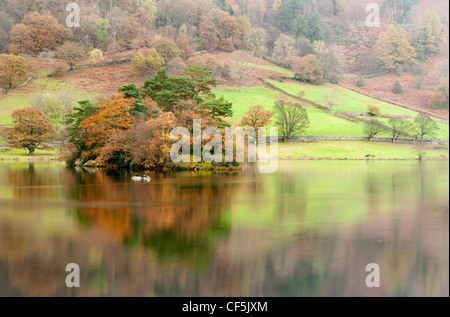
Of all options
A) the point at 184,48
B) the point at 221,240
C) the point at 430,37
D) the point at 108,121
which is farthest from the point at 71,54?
the point at 430,37

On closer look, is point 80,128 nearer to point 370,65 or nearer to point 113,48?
point 113,48

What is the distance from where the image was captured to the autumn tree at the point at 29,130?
6178 centimetres

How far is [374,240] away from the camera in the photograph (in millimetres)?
17938

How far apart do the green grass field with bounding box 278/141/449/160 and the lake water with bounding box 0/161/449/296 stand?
3317cm

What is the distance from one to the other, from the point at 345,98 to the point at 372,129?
77.3 feet

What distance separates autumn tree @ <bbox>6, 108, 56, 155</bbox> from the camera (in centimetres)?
6178

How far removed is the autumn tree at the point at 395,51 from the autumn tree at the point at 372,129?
218ft

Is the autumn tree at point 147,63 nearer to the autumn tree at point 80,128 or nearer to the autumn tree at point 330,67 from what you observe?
the autumn tree at point 330,67

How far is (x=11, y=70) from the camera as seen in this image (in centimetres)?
8469

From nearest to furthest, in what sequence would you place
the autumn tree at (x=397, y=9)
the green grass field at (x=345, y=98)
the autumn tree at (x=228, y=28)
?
1. the green grass field at (x=345, y=98)
2. the autumn tree at (x=228, y=28)
3. the autumn tree at (x=397, y=9)

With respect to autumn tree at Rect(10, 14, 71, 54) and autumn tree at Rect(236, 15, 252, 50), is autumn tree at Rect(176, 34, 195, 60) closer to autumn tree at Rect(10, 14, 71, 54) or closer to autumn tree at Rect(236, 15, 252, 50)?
autumn tree at Rect(236, 15, 252, 50)

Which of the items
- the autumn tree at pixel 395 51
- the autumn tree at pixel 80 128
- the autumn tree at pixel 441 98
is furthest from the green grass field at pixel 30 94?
the autumn tree at pixel 395 51

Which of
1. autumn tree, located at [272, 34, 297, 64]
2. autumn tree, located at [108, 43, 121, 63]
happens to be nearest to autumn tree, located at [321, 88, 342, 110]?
autumn tree, located at [272, 34, 297, 64]

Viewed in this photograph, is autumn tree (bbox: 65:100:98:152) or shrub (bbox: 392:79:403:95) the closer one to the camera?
autumn tree (bbox: 65:100:98:152)
